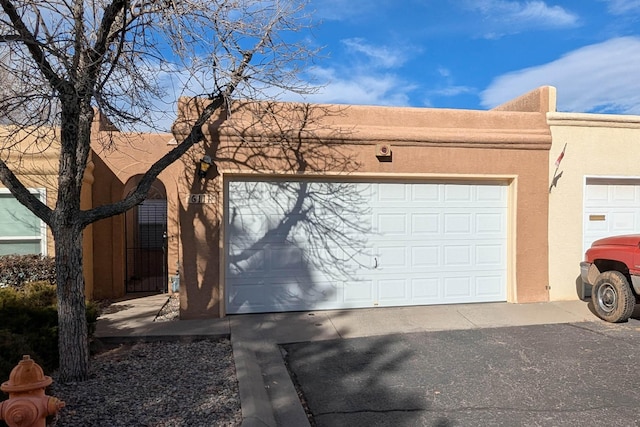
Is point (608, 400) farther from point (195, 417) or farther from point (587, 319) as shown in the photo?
point (195, 417)

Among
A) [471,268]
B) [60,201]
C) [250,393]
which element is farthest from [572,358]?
[60,201]

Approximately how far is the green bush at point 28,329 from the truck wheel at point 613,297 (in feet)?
25.0

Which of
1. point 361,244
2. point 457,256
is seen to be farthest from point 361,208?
point 457,256

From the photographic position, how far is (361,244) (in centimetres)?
859

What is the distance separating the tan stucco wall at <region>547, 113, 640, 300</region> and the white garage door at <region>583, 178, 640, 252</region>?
193mm

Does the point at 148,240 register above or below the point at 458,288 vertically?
above

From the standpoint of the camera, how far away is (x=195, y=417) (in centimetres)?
411

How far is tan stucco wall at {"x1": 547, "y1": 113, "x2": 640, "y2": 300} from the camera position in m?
9.06

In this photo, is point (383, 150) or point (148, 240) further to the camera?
point (148, 240)

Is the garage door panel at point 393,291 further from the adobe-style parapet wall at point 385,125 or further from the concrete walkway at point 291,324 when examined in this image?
the adobe-style parapet wall at point 385,125

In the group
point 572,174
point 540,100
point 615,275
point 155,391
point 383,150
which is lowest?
point 155,391

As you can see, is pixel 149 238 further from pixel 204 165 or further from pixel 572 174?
pixel 572 174

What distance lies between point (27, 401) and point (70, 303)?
2.10 metres

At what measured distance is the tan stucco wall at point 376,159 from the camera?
7.94 m
